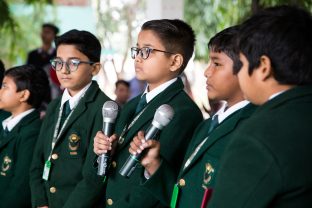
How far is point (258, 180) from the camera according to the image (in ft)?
4.89

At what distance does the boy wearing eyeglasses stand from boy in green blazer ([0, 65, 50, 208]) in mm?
235

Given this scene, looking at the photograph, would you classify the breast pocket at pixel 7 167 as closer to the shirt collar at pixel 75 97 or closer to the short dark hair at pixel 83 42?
the shirt collar at pixel 75 97

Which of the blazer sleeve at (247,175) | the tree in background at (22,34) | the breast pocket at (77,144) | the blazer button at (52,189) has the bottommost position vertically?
the tree in background at (22,34)

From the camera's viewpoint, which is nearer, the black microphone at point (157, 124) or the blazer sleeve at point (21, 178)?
the black microphone at point (157, 124)

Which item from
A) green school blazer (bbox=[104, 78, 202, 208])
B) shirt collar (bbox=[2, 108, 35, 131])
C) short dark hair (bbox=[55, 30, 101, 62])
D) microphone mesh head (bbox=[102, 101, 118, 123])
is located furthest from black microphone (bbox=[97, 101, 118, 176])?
shirt collar (bbox=[2, 108, 35, 131])

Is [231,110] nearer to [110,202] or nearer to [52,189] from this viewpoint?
[110,202]

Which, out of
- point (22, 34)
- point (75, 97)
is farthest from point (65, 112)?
point (22, 34)

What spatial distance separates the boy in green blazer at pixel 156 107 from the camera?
257 cm

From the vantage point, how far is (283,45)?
5.15 ft

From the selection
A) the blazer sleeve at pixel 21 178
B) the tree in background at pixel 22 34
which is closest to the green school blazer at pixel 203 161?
the blazer sleeve at pixel 21 178

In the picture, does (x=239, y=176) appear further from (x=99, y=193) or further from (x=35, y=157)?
(x=35, y=157)

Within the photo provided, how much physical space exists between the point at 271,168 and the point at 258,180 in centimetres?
4

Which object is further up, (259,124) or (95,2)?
(259,124)

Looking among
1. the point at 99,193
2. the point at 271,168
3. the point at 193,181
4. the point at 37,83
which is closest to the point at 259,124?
the point at 271,168
